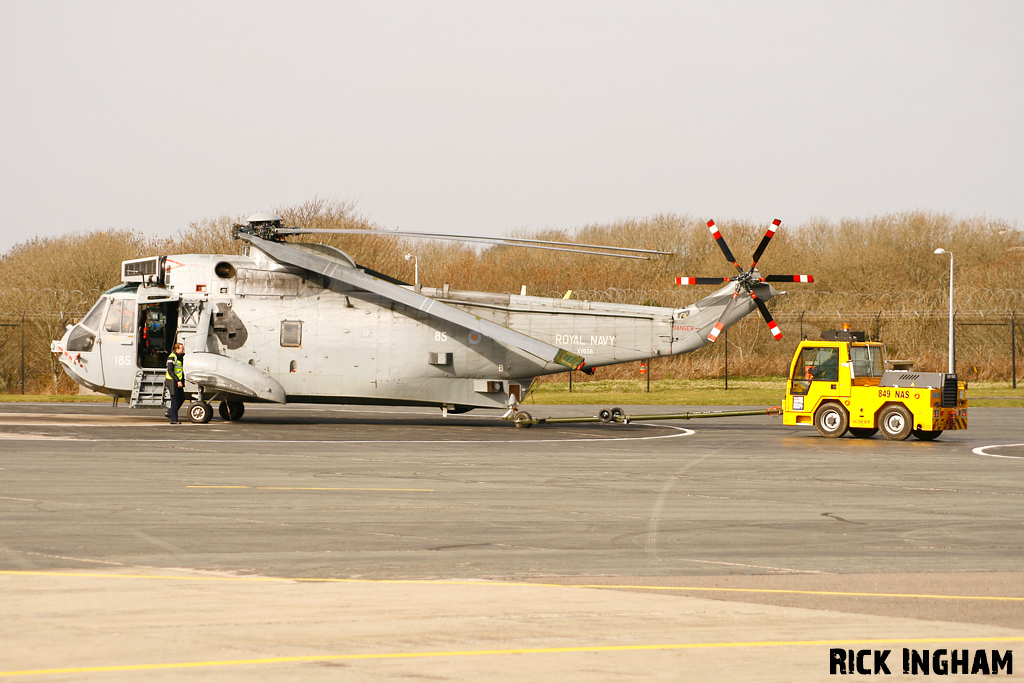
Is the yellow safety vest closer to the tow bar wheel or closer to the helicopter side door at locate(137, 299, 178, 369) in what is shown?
the helicopter side door at locate(137, 299, 178, 369)

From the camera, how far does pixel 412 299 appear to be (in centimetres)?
2331

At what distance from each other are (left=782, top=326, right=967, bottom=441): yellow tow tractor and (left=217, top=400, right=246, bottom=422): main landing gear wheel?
577 inches

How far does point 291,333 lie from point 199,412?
3.15 metres

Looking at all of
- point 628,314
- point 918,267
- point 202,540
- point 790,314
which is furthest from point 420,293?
point 918,267

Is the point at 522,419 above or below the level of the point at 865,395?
below

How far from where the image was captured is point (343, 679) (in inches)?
223

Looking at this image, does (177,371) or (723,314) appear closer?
(723,314)

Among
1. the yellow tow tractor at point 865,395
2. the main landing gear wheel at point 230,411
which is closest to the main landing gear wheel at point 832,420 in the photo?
the yellow tow tractor at point 865,395

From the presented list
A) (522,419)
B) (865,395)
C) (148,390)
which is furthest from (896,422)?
(148,390)

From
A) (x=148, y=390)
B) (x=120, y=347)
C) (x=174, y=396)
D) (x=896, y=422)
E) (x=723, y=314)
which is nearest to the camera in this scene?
(x=896, y=422)

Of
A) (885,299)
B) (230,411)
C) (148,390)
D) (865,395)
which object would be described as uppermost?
(885,299)

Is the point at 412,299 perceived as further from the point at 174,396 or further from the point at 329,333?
the point at 174,396

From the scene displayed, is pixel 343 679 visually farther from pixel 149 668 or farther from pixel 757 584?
pixel 757 584

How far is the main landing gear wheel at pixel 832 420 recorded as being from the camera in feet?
74.6
